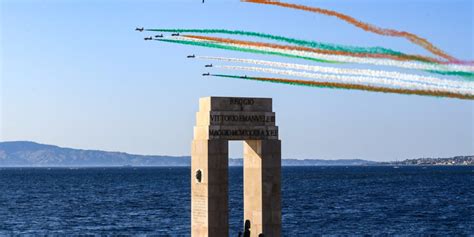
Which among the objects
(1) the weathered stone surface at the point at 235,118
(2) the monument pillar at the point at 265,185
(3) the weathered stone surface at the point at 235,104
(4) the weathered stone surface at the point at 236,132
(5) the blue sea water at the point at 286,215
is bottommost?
(5) the blue sea water at the point at 286,215

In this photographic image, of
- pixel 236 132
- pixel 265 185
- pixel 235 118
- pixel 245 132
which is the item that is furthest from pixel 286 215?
pixel 235 118

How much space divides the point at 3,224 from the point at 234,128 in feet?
238

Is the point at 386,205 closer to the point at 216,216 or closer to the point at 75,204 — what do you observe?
the point at 75,204

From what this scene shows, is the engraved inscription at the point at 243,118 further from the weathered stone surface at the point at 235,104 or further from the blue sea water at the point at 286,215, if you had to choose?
the blue sea water at the point at 286,215

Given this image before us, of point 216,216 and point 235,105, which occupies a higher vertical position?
point 235,105

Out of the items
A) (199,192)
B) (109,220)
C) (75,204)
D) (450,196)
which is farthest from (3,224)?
(450,196)

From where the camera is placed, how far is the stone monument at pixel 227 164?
5503 centimetres

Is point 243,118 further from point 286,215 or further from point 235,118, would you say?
point 286,215

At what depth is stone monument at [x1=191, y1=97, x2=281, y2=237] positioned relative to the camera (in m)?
55.0

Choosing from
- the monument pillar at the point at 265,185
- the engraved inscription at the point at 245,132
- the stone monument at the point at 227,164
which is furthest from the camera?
the monument pillar at the point at 265,185

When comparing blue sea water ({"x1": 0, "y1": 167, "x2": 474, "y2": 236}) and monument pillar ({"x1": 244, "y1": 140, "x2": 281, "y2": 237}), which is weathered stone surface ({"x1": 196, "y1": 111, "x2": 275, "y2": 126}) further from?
blue sea water ({"x1": 0, "y1": 167, "x2": 474, "y2": 236})

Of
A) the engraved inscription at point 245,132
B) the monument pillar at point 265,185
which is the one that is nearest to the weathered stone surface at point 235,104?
the engraved inscription at point 245,132

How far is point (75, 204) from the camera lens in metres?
160

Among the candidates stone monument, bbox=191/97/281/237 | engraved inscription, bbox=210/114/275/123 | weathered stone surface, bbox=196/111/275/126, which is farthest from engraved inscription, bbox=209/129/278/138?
engraved inscription, bbox=210/114/275/123
